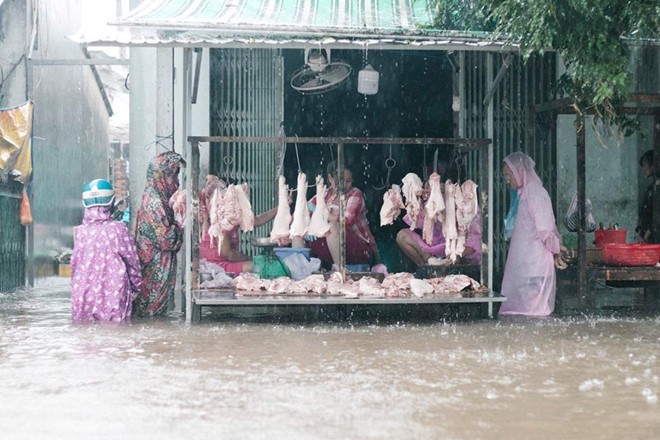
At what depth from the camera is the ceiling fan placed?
11.3 m

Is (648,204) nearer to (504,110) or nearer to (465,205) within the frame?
(504,110)

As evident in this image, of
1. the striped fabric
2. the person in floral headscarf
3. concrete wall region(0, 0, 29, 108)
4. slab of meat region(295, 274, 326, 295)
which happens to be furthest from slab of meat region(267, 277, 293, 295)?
concrete wall region(0, 0, 29, 108)

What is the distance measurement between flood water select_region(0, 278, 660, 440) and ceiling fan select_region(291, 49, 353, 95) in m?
3.58

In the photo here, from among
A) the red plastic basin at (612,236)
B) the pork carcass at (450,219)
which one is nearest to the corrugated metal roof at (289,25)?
the pork carcass at (450,219)

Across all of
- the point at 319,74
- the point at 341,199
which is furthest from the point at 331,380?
the point at 319,74

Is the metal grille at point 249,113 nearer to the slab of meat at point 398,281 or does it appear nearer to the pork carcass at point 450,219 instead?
the slab of meat at point 398,281

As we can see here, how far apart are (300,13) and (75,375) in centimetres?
555

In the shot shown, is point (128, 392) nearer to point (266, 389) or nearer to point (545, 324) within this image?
point (266, 389)

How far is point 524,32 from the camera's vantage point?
8703 mm

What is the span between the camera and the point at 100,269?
972cm

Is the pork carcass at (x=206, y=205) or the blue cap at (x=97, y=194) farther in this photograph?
the pork carcass at (x=206, y=205)

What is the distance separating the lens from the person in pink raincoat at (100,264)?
9734mm

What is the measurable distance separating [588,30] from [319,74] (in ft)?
13.1

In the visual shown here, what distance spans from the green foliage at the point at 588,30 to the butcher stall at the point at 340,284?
125cm
